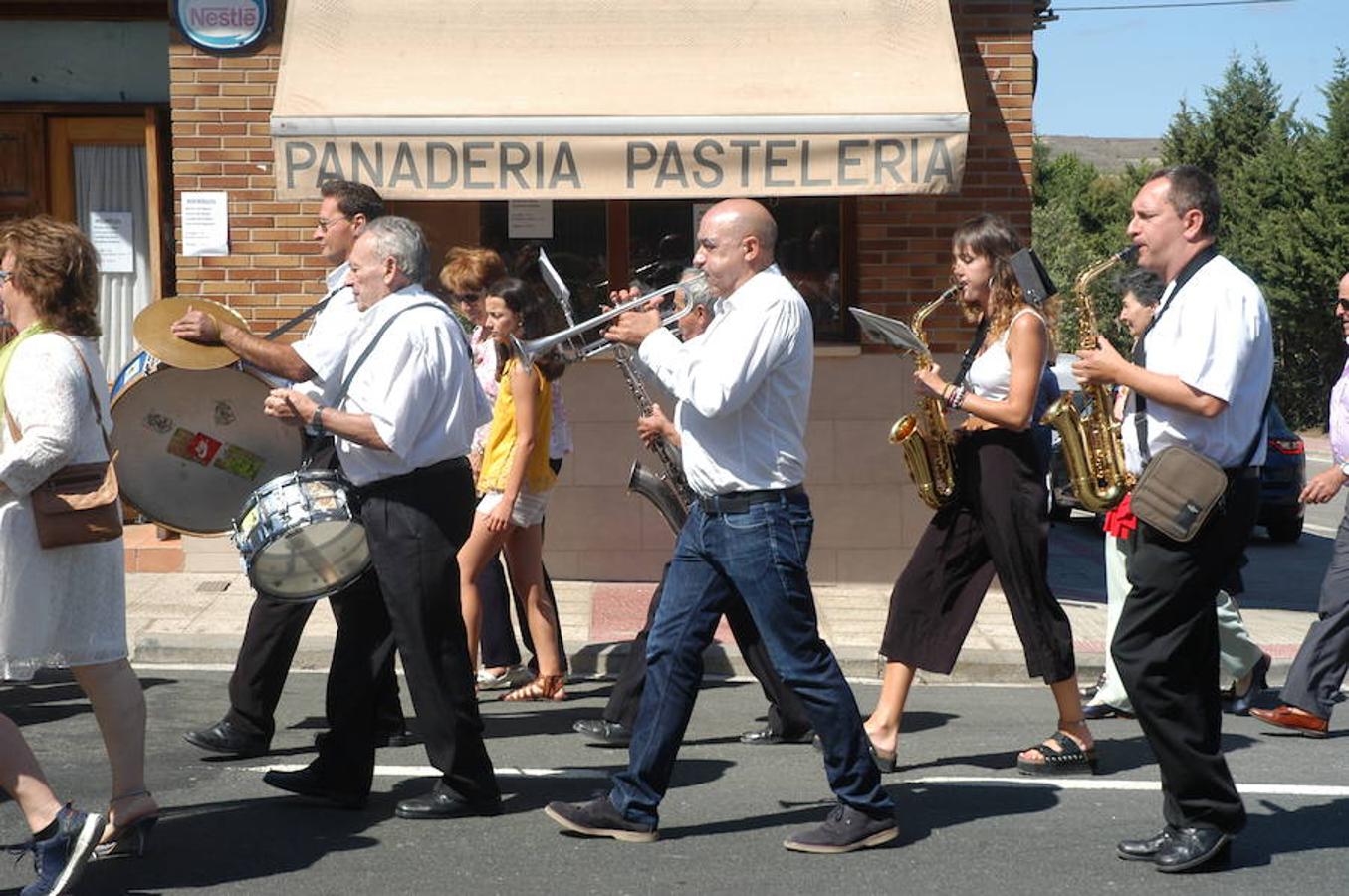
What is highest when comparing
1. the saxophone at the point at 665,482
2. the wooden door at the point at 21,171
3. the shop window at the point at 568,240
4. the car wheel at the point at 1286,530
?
the wooden door at the point at 21,171

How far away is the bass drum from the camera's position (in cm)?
653

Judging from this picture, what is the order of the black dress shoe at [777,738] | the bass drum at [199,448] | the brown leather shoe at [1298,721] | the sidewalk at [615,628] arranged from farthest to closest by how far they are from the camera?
1. the sidewalk at [615,628]
2. the brown leather shoe at [1298,721]
3. the black dress shoe at [777,738]
4. the bass drum at [199,448]

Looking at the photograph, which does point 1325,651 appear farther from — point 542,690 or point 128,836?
point 128,836

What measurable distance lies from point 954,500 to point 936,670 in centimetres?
61

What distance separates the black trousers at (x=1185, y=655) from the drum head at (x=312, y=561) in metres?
2.32

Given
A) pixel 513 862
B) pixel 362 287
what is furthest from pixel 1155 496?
pixel 362 287

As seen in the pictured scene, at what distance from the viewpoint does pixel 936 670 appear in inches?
250

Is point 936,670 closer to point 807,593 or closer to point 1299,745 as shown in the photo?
point 807,593

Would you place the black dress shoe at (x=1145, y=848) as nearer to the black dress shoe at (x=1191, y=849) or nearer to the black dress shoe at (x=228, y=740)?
the black dress shoe at (x=1191, y=849)

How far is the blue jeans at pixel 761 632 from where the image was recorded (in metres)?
5.29

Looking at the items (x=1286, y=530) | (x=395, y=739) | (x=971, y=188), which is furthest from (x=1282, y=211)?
(x=395, y=739)

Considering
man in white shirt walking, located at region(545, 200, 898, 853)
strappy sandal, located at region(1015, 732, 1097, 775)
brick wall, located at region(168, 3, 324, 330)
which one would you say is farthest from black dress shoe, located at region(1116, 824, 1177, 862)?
brick wall, located at region(168, 3, 324, 330)

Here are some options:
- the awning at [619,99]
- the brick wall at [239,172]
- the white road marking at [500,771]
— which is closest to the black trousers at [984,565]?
the white road marking at [500,771]

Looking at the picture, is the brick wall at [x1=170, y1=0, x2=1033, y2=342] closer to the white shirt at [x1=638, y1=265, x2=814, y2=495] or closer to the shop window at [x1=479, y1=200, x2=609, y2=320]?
the shop window at [x1=479, y1=200, x2=609, y2=320]
